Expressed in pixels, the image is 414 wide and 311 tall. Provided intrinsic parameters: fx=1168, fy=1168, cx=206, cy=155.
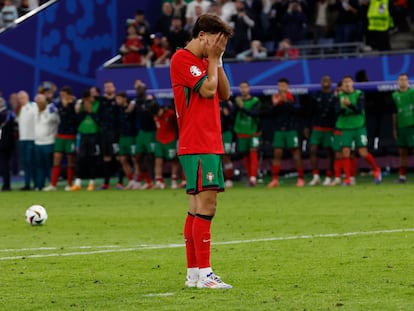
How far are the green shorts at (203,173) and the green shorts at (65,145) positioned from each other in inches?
658

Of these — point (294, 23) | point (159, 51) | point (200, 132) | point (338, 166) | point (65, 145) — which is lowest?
point (338, 166)

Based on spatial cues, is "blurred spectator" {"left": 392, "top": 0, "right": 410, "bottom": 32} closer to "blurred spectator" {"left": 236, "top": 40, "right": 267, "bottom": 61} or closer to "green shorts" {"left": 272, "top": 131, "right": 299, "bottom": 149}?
"blurred spectator" {"left": 236, "top": 40, "right": 267, "bottom": 61}

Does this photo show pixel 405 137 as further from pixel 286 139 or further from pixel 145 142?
pixel 145 142

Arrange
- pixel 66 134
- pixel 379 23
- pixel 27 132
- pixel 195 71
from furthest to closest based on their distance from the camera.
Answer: pixel 379 23, pixel 27 132, pixel 66 134, pixel 195 71

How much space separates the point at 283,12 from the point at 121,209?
1171cm

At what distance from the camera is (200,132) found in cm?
902

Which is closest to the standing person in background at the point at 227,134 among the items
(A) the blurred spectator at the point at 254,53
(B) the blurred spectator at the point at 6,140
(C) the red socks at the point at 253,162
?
(C) the red socks at the point at 253,162

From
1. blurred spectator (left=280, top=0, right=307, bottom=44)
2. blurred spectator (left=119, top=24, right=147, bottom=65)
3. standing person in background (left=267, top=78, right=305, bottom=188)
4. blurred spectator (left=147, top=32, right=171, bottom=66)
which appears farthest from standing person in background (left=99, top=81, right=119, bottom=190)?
blurred spectator (left=280, top=0, right=307, bottom=44)

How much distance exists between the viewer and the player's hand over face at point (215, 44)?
8.83 meters

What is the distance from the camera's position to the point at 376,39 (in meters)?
27.7

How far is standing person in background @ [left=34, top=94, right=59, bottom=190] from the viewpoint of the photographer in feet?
83.8

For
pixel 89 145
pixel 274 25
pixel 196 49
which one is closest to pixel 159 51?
pixel 274 25

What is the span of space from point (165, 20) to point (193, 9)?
813 mm

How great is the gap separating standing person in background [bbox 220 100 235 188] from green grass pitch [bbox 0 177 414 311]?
3885 mm
